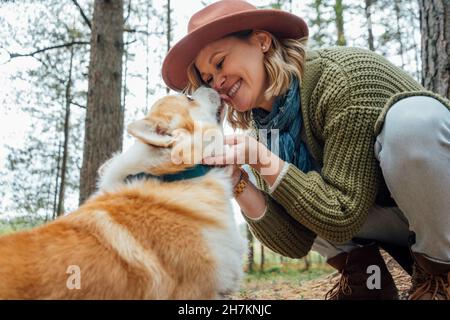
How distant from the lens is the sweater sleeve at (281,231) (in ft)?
8.41

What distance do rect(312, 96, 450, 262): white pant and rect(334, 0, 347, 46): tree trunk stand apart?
23.4ft

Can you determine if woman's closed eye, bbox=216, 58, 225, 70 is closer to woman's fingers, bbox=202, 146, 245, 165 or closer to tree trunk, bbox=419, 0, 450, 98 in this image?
woman's fingers, bbox=202, 146, 245, 165

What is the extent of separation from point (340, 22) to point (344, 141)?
864 cm

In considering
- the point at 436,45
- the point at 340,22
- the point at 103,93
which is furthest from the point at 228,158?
the point at 340,22

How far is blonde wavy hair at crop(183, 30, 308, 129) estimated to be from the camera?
2445 millimetres

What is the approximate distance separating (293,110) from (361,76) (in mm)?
425

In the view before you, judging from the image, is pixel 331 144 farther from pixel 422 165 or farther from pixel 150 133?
pixel 150 133

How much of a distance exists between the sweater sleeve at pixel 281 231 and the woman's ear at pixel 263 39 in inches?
36.8

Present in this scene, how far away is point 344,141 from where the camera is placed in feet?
7.25

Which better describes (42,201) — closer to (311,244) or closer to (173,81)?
(173,81)

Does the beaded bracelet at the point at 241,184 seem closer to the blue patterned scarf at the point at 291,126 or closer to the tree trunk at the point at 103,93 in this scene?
the blue patterned scarf at the point at 291,126

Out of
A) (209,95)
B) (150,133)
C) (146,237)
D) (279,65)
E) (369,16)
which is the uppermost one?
(369,16)

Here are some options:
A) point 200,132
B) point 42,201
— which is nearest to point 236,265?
point 200,132

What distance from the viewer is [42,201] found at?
9.54 m
